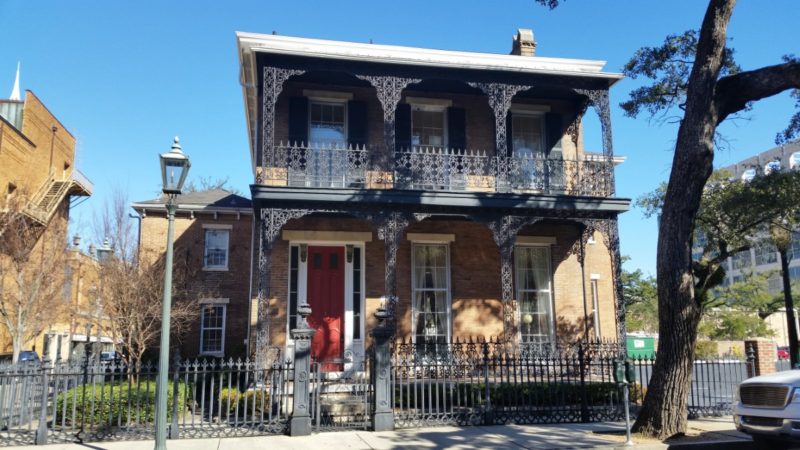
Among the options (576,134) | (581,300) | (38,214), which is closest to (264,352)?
(581,300)

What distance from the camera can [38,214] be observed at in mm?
21562

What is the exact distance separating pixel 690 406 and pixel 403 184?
24.5ft

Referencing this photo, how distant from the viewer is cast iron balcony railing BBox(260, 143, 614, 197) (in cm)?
1310

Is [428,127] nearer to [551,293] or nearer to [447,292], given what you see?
[447,292]

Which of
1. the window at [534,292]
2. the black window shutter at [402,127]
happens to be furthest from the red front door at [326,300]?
the window at [534,292]

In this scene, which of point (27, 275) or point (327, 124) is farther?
point (27, 275)

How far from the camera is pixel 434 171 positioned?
13.9 metres

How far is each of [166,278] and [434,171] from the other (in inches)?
310

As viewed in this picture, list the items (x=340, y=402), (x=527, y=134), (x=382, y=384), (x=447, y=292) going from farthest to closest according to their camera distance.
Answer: (x=527, y=134) < (x=447, y=292) < (x=340, y=402) < (x=382, y=384)

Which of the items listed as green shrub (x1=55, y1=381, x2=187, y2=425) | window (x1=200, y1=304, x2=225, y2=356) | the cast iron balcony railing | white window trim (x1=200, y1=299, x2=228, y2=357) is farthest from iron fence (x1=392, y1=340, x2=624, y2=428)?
window (x1=200, y1=304, x2=225, y2=356)

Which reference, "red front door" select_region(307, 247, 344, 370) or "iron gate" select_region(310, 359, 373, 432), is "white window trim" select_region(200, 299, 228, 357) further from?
"iron gate" select_region(310, 359, 373, 432)

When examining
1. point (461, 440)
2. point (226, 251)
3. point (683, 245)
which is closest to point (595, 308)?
point (683, 245)

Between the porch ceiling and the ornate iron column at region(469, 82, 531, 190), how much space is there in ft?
2.51

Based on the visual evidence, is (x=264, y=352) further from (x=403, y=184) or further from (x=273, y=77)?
(x=273, y=77)
